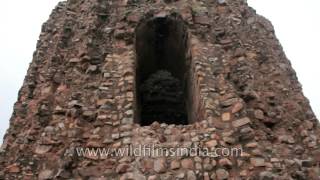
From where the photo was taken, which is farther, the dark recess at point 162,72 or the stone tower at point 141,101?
the dark recess at point 162,72

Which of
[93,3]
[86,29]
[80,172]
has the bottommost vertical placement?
[80,172]

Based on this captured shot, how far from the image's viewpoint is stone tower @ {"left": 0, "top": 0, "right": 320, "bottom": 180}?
8227 millimetres

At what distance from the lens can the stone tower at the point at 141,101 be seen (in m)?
8.23

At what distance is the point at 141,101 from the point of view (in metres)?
13.6

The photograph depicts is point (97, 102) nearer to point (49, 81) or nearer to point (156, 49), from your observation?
point (49, 81)

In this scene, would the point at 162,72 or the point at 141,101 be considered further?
the point at 162,72

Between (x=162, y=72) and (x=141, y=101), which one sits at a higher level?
(x=162, y=72)

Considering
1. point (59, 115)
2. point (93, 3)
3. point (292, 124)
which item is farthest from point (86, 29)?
point (292, 124)

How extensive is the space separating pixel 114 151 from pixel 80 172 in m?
0.75

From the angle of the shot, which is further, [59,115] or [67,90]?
[67,90]

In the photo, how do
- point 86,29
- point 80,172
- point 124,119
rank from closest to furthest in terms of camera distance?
point 80,172, point 124,119, point 86,29

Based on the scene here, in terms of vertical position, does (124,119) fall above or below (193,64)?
below

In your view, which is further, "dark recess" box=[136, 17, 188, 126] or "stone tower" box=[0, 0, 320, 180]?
"dark recess" box=[136, 17, 188, 126]

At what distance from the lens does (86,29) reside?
37.6ft
